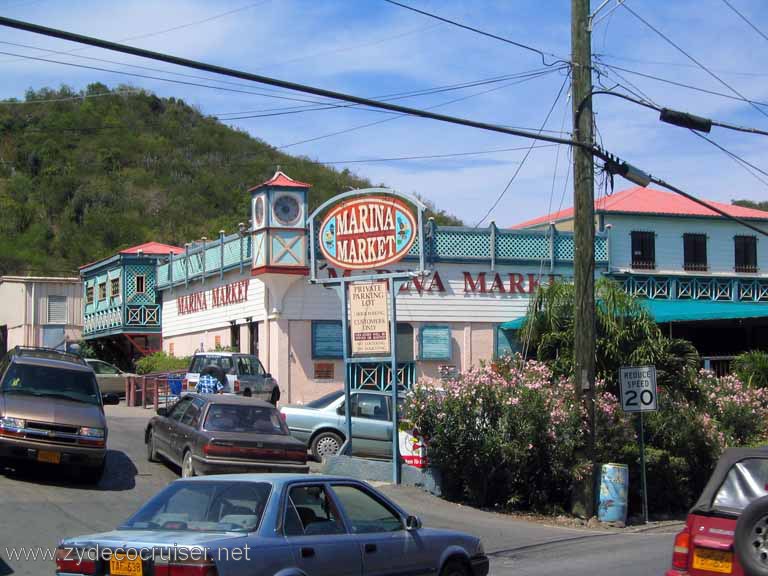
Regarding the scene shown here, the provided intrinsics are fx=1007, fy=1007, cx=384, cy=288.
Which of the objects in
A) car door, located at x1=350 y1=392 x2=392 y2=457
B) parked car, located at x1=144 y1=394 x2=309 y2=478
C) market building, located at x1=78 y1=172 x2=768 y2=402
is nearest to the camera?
parked car, located at x1=144 y1=394 x2=309 y2=478

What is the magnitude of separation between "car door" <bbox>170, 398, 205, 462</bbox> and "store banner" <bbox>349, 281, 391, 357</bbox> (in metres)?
3.57

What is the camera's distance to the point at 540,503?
18531 mm

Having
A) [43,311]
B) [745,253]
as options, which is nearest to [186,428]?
[745,253]

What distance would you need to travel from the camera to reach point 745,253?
37.0m

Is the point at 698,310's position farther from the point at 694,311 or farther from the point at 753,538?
the point at 753,538

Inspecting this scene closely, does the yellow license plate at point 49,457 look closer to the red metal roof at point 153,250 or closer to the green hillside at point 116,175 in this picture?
the red metal roof at point 153,250

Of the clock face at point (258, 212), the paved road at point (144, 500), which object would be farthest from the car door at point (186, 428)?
the clock face at point (258, 212)

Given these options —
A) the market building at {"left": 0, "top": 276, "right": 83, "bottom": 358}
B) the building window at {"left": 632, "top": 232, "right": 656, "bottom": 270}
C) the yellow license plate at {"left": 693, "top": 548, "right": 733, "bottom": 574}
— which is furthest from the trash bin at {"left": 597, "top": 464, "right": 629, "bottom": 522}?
the market building at {"left": 0, "top": 276, "right": 83, "bottom": 358}

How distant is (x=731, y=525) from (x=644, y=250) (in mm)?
28052

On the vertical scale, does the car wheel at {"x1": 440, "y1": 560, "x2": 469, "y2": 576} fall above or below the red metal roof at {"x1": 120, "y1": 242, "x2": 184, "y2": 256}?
below

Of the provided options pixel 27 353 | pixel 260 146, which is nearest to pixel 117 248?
pixel 260 146

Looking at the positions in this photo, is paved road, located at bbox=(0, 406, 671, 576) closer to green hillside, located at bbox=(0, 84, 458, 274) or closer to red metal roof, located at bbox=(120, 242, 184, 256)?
red metal roof, located at bbox=(120, 242, 184, 256)

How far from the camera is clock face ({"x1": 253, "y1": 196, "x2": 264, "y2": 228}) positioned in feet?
97.3

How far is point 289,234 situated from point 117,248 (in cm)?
5343
